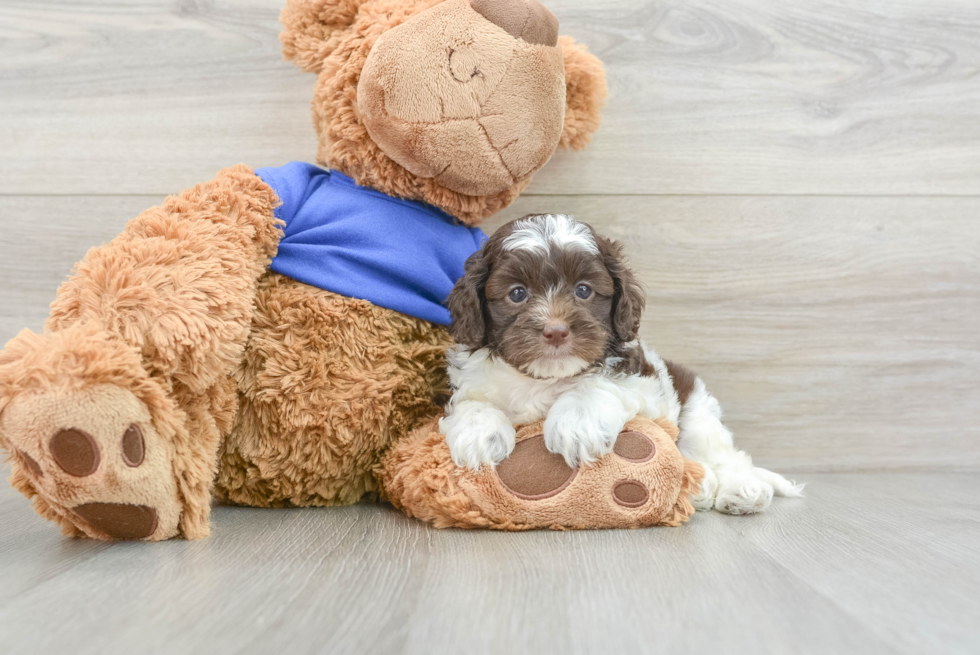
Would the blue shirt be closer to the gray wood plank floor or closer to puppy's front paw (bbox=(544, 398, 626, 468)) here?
puppy's front paw (bbox=(544, 398, 626, 468))

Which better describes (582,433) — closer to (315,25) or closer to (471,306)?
(471,306)

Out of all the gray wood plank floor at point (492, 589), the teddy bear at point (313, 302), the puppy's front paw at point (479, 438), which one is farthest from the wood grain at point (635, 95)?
the gray wood plank floor at point (492, 589)

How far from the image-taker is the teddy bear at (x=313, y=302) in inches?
52.7

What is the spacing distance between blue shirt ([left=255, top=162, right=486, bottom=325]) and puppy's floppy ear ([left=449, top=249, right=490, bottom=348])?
0.14 metres

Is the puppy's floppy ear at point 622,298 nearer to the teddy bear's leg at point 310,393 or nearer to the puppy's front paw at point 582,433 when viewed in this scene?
the puppy's front paw at point 582,433

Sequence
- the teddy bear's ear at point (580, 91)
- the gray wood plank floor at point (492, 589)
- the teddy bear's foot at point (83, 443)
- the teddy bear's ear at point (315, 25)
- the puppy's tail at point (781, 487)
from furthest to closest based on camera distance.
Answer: the puppy's tail at point (781, 487), the teddy bear's ear at point (580, 91), the teddy bear's ear at point (315, 25), the teddy bear's foot at point (83, 443), the gray wood plank floor at point (492, 589)

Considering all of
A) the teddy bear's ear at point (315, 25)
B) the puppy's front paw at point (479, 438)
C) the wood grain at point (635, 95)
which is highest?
the teddy bear's ear at point (315, 25)

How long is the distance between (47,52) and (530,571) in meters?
Answer: 2.20

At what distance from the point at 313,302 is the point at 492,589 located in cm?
83

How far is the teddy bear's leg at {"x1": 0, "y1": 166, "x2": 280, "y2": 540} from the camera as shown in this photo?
1.29 meters

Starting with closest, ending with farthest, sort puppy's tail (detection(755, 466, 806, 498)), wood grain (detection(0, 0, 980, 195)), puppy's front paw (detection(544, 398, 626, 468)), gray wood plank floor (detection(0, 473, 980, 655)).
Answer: gray wood plank floor (detection(0, 473, 980, 655)) < puppy's front paw (detection(544, 398, 626, 468)) < puppy's tail (detection(755, 466, 806, 498)) < wood grain (detection(0, 0, 980, 195))


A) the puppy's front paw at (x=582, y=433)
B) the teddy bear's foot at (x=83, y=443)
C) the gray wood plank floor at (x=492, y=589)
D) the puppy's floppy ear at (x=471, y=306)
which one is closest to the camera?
the gray wood plank floor at (x=492, y=589)

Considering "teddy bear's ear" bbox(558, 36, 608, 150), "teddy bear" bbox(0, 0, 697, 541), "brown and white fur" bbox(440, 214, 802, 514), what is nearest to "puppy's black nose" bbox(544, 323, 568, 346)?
"brown and white fur" bbox(440, 214, 802, 514)

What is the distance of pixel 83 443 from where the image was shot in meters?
1.30
